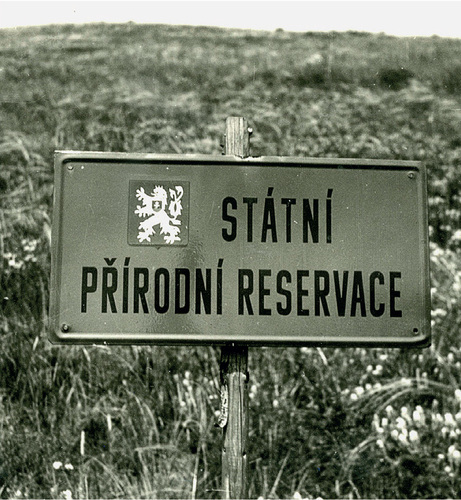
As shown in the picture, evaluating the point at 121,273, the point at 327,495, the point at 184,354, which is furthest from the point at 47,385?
the point at 121,273

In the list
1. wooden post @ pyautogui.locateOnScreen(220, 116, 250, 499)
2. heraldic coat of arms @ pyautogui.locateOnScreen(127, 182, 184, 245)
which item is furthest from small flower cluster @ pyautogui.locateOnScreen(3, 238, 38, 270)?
wooden post @ pyautogui.locateOnScreen(220, 116, 250, 499)

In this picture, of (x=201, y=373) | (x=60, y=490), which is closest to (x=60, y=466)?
(x=60, y=490)

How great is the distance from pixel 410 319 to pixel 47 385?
272 cm

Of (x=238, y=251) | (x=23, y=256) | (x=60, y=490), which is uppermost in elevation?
(x=23, y=256)

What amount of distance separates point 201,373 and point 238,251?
87.4 inches

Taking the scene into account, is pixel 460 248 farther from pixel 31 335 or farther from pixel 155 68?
pixel 155 68

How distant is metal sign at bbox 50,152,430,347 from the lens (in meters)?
2.64

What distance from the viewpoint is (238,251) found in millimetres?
2699

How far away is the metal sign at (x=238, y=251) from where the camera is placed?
264 cm

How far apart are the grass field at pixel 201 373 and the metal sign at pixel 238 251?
169 cm

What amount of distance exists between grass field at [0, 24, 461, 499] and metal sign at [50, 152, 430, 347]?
169 cm

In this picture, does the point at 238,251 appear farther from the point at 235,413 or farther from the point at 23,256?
the point at 23,256

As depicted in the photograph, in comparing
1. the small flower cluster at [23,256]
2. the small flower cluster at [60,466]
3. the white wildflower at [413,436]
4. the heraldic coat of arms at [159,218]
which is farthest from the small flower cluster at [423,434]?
the small flower cluster at [23,256]

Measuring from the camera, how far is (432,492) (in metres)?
4.15
